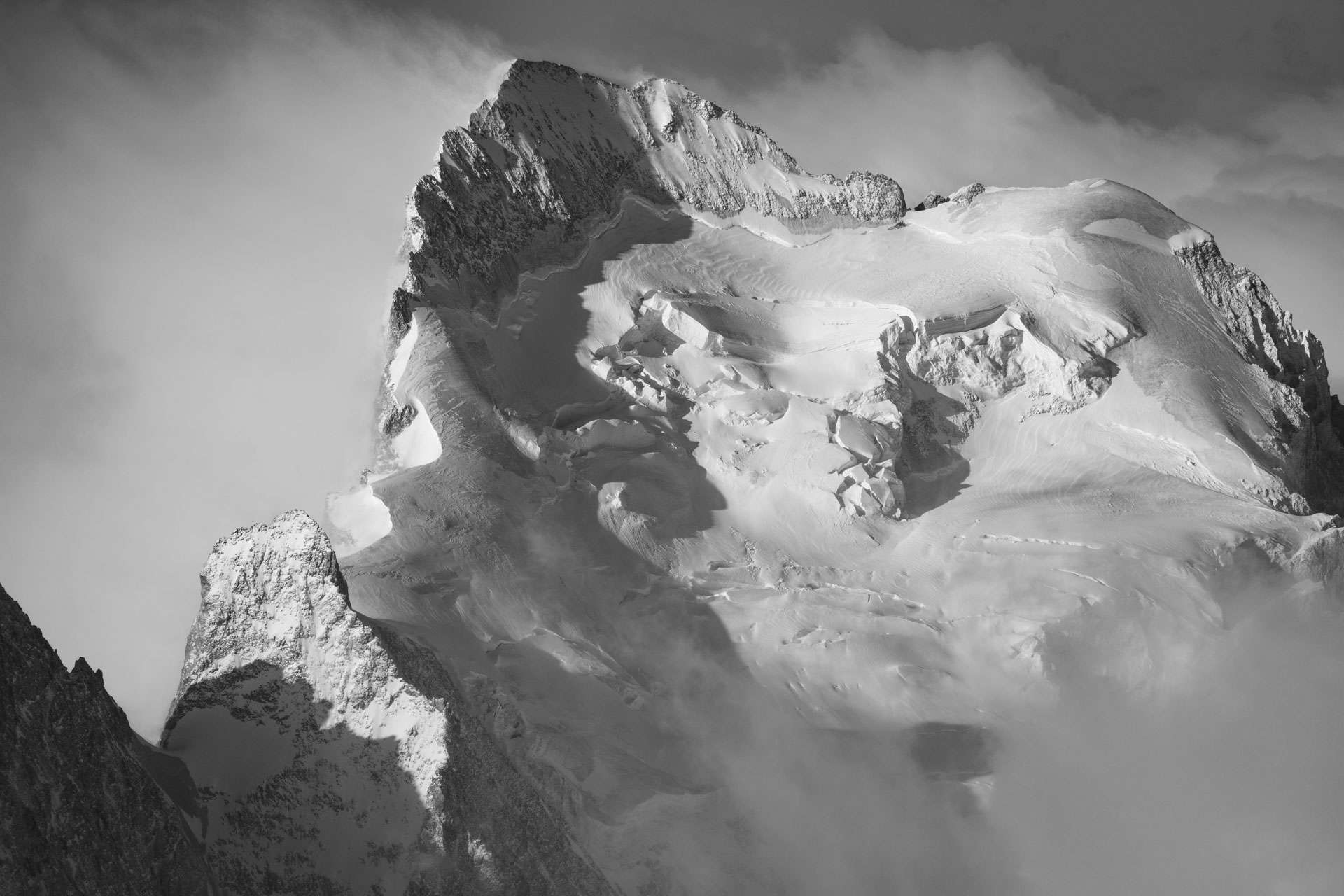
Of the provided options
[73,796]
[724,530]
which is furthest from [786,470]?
[73,796]

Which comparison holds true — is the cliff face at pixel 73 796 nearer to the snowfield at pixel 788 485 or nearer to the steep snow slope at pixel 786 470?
the snowfield at pixel 788 485

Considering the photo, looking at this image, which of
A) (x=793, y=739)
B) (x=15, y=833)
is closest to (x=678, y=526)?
(x=793, y=739)

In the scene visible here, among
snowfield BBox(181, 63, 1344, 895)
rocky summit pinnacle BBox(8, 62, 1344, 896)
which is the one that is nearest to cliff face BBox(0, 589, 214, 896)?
rocky summit pinnacle BBox(8, 62, 1344, 896)

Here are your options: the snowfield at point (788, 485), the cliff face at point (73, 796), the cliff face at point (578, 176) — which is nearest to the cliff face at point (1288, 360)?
the snowfield at point (788, 485)

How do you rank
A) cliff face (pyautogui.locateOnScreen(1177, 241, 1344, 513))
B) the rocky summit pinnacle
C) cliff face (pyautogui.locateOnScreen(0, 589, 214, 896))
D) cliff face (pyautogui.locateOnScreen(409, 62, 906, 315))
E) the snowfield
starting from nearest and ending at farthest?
cliff face (pyautogui.locateOnScreen(0, 589, 214, 896)), the rocky summit pinnacle, the snowfield, cliff face (pyautogui.locateOnScreen(409, 62, 906, 315)), cliff face (pyautogui.locateOnScreen(1177, 241, 1344, 513))

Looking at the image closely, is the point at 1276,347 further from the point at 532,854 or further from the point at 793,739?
the point at 532,854

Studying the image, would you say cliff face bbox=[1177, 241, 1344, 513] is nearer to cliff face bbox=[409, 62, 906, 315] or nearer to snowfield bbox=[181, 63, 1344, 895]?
snowfield bbox=[181, 63, 1344, 895]
